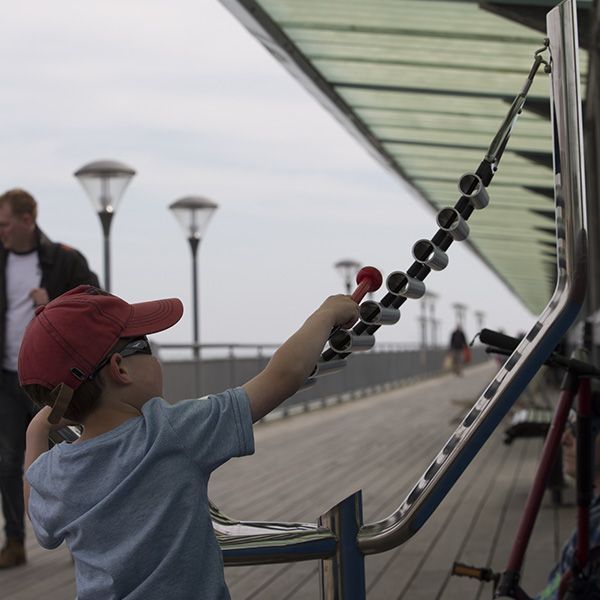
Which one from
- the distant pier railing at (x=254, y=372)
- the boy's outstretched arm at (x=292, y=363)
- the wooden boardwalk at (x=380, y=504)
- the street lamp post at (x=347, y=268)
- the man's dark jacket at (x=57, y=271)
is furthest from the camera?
the street lamp post at (x=347, y=268)

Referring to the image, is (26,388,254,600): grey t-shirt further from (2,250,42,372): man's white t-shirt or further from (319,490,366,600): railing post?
(2,250,42,372): man's white t-shirt

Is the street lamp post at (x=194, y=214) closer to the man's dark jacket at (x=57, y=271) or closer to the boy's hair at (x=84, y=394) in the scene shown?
the man's dark jacket at (x=57, y=271)

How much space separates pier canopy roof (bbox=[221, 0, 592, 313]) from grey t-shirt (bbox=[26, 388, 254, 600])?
6.00 m

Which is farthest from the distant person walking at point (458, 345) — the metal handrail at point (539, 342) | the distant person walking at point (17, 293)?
the metal handrail at point (539, 342)

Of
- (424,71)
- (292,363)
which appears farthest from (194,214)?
(292,363)

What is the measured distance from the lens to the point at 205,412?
6.06 feet

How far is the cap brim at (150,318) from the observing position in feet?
6.22

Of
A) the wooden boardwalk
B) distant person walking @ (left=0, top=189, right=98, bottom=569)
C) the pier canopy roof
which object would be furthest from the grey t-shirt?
the pier canopy roof

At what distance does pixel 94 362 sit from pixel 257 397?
262 millimetres

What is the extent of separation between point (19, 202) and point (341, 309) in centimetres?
392

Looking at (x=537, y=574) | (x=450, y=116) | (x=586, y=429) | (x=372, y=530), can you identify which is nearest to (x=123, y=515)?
(x=372, y=530)

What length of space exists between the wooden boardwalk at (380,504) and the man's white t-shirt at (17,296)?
1014 millimetres

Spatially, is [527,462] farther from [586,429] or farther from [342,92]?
[586,429]

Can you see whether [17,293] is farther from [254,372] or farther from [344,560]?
[254,372]
